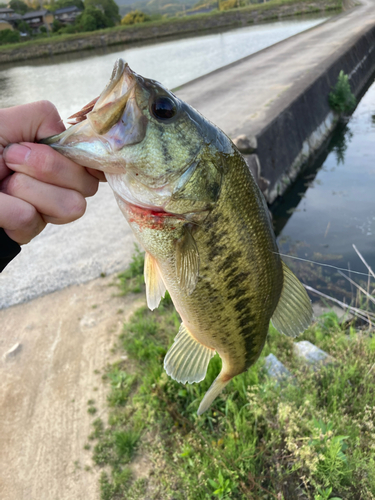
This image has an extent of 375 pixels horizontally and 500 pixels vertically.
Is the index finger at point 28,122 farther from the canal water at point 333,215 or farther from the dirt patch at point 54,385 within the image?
the canal water at point 333,215

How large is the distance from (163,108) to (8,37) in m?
45.3

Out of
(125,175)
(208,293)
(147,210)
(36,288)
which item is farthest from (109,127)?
(36,288)

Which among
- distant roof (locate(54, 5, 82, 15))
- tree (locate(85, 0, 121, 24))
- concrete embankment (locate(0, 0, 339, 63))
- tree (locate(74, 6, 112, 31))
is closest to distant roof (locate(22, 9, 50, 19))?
tree (locate(74, 6, 112, 31))

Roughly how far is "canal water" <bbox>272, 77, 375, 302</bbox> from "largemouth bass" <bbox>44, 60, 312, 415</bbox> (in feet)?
12.0

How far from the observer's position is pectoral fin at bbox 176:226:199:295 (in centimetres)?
150

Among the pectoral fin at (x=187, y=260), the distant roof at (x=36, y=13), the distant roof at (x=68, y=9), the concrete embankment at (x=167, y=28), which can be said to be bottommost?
the pectoral fin at (x=187, y=260)

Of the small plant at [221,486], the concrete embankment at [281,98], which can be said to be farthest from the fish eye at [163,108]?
the concrete embankment at [281,98]

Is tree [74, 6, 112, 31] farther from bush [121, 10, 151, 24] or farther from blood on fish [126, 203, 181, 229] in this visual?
blood on fish [126, 203, 181, 229]

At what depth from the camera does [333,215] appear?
736cm

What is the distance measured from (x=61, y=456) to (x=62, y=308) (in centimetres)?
192

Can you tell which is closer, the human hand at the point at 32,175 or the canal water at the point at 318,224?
the human hand at the point at 32,175

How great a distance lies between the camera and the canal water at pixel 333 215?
5.75 m

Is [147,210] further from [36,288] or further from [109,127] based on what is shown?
[36,288]

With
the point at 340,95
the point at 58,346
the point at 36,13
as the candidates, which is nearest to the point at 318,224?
the point at 58,346
